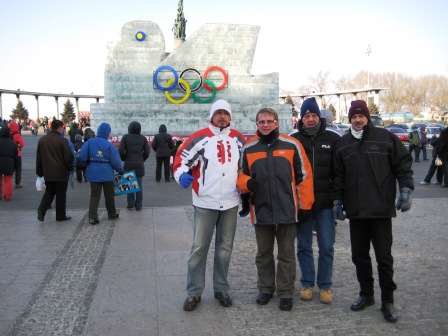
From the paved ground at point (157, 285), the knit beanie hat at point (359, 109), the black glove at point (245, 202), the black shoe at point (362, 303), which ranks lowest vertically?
the paved ground at point (157, 285)

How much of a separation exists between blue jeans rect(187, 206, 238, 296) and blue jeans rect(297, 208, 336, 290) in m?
0.71

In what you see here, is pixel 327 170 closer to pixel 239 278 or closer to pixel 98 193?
pixel 239 278

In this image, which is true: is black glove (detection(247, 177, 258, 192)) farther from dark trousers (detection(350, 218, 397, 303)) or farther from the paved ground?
the paved ground

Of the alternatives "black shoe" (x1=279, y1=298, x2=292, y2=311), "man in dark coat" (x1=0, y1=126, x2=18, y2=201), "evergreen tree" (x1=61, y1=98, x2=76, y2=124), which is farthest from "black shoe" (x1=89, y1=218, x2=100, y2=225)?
"evergreen tree" (x1=61, y1=98, x2=76, y2=124)

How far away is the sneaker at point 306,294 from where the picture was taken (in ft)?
14.7

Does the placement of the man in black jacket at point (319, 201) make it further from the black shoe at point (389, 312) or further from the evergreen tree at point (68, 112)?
the evergreen tree at point (68, 112)

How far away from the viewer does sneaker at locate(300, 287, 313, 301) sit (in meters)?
4.49

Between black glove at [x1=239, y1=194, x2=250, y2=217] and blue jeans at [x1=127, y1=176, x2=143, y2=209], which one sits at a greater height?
black glove at [x1=239, y1=194, x2=250, y2=217]

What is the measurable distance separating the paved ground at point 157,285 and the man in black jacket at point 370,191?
0.34 metres

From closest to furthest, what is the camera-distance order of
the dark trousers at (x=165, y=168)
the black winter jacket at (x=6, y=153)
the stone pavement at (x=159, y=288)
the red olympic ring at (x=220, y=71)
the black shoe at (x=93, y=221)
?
the stone pavement at (x=159, y=288)
the black shoe at (x=93, y=221)
the black winter jacket at (x=6, y=153)
the dark trousers at (x=165, y=168)
the red olympic ring at (x=220, y=71)

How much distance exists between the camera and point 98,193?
27.0 feet

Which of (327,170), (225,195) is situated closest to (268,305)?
(225,195)

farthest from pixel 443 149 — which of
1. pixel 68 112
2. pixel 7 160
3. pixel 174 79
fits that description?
pixel 68 112

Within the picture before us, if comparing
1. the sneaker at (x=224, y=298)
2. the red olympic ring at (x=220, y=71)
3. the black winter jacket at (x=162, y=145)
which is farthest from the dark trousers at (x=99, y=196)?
the red olympic ring at (x=220, y=71)
